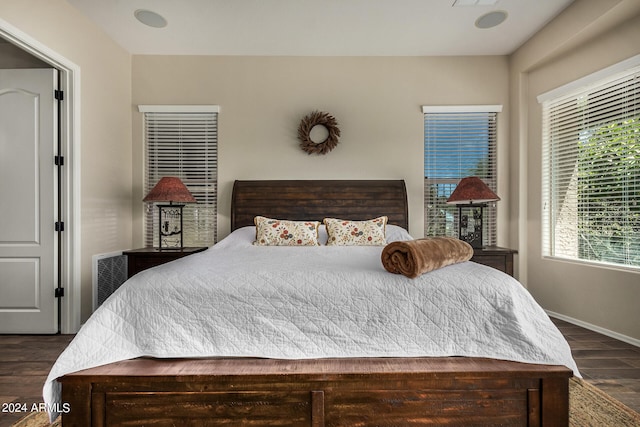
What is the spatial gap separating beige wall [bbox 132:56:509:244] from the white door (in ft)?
3.10

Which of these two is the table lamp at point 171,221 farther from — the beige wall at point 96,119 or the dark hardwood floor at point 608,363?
the dark hardwood floor at point 608,363

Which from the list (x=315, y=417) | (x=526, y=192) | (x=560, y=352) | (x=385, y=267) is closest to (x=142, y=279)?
(x=315, y=417)

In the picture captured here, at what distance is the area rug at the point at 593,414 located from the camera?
168 cm

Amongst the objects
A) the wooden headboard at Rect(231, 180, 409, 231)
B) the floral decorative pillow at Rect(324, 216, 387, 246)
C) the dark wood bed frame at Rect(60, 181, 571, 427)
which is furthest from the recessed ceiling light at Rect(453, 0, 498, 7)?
the dark wood bed frame at Rect(60, 181, 571, 427)

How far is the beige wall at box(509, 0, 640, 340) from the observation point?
2.72 m

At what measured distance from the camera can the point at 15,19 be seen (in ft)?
7.82

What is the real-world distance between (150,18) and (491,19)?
319 cm

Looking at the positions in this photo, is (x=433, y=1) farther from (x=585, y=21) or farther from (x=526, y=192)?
(x=526, y=192)

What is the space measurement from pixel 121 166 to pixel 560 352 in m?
4.07

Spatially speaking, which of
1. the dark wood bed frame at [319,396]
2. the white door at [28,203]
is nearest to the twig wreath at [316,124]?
the white door at [28,203]

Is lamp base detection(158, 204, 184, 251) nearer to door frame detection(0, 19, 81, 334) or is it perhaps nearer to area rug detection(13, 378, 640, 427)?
door frame detection(0, 19, 81, 334)

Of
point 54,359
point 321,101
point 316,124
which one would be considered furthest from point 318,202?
point 54,359

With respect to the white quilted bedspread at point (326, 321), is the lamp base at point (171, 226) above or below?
above

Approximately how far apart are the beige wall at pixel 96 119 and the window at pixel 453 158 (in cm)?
340
